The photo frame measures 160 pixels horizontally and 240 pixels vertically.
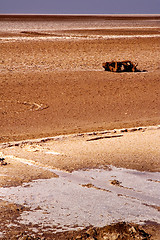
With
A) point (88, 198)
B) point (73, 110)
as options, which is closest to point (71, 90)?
point (73, 110)

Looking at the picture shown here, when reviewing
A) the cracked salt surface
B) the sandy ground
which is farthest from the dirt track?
the cracked salt surface

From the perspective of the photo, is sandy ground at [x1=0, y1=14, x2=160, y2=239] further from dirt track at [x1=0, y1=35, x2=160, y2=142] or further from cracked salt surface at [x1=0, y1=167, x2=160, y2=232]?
cracked salt surface at [x1=0, y1=167, x2=160, y2=232]

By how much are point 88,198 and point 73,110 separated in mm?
5082

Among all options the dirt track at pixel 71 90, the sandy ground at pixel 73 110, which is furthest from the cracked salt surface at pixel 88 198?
the dirt track at pixel 71 90

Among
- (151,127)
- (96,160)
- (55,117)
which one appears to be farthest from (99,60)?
(96,160)

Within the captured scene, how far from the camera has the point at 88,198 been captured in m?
4.79

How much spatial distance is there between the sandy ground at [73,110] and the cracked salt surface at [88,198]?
0.16 meters

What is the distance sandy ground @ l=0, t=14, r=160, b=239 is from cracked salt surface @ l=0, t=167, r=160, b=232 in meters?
0.16

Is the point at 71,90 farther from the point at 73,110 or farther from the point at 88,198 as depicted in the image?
the point at 88,198

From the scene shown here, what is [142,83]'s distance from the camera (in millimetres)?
12438

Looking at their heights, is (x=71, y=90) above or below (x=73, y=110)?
above

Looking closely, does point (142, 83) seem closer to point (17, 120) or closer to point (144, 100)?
point (144, 100)

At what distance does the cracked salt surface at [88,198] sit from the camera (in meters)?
4.31

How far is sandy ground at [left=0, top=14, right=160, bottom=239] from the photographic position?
5832 mm
